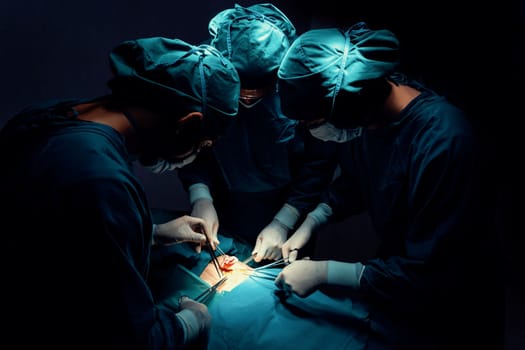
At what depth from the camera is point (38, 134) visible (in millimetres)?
1487

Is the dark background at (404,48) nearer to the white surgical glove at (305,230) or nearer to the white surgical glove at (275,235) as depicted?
the white surgical glove at (305,230)

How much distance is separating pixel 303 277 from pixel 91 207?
125 centimetres

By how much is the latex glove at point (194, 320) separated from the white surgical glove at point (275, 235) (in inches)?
25.9

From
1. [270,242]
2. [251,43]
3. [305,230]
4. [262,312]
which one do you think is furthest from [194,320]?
[251,43]

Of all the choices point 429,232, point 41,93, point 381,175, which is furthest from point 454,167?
point 41,93

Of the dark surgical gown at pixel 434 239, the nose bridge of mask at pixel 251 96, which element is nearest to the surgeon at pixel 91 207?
the nose bridge of mask at pixel 251 96

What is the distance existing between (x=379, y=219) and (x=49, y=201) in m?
1.61

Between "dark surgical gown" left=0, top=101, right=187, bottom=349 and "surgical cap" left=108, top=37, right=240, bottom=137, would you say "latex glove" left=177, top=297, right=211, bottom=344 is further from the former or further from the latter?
"surgical cap" left=108, top=37, right=240, bottom=137

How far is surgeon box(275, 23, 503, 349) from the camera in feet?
5.69

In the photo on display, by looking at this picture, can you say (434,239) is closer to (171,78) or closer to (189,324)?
(189,324)

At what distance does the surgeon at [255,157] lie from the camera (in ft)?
7.42

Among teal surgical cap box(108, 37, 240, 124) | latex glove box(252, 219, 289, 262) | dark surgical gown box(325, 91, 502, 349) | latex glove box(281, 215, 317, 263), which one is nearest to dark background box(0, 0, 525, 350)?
dark surgical gown box(325, 91, 502, 349)

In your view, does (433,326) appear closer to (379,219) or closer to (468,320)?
(468,320)

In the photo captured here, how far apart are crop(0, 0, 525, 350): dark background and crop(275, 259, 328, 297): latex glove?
3.00 ft
